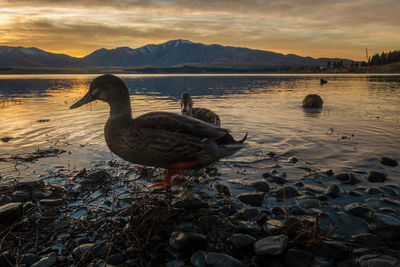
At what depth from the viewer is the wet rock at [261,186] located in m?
4.82

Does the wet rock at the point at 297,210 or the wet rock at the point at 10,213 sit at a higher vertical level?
the wet rock at the point at 10,213

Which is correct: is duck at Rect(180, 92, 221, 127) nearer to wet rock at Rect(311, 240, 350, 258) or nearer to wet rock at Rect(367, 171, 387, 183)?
wet rock at Rect(367, 171, 387, 183)

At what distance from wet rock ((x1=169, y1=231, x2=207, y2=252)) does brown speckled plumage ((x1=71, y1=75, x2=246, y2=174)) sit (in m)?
1.28

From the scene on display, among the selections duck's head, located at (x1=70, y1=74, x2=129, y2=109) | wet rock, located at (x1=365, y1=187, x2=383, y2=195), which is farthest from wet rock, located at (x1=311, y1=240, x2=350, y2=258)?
duck's head, located at (x1=70, y1=74, x2=129, y2=109)

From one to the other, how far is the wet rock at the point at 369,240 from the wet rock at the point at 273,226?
970 millimetres

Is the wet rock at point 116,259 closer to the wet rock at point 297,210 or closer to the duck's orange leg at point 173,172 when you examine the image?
the duck's orange leg at point 173,172

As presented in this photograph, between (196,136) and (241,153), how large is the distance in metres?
3.39

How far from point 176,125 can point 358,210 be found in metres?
3.23

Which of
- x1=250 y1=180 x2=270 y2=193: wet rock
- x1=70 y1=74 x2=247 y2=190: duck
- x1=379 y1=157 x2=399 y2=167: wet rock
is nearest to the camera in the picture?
x1=70 y1=74 x2=247 y2=190: duck

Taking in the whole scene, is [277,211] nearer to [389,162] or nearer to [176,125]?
[176,125]

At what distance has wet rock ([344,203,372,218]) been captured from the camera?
388 centimetres

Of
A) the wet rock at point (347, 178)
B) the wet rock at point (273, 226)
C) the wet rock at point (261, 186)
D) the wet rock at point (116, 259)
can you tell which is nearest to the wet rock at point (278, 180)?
the wet rock at point (261, 186)

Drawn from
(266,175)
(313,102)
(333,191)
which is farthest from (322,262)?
(313,102)

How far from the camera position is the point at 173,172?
4738 millimetres
